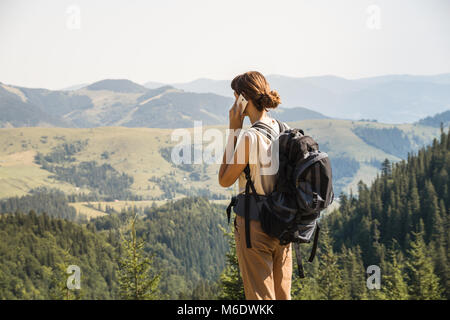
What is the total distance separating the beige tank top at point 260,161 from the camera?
4711mm

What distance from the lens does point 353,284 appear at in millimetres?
102625

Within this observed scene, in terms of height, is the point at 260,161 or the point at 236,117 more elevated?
the point at 236,117

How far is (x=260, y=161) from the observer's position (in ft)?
15.7

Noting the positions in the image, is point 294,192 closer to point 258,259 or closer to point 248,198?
point 248,198

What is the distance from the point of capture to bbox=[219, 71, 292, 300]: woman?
4.73 meters

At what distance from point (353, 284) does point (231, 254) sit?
291 feet

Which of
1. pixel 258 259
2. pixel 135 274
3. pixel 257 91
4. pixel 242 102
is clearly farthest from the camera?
pixel 135 274

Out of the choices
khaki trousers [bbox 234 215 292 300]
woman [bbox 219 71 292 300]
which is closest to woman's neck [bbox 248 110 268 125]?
woman [bbox 219 71 292 300]

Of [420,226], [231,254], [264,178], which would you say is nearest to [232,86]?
[264,178]

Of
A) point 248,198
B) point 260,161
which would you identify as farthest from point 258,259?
point 260,161

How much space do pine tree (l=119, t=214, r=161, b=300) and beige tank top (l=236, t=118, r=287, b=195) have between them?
2095 cm

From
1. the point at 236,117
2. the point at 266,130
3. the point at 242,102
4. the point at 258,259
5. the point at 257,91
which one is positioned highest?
the point at 257,91

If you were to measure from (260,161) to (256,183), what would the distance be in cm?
24

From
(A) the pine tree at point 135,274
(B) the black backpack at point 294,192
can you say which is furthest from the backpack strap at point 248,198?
(A) the pine tree at point 135,274
